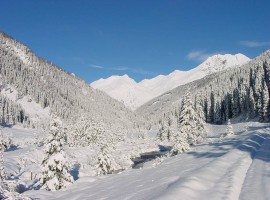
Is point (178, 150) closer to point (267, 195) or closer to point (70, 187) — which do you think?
point (70, 187)

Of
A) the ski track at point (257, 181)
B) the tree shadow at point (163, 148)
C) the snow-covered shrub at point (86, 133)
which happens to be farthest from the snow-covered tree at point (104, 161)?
the tree shadow at point (163, 148)

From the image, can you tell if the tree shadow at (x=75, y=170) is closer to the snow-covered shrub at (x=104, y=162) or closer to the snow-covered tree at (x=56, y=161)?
the snow-covered shrub at (x=104, y=162)

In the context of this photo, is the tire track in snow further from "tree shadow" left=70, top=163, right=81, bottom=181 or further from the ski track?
"tree shadow" left=70, top=163, right=81, bottom=181

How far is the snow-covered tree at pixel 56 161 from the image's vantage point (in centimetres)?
3456

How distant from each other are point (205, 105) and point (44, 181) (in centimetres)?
14768

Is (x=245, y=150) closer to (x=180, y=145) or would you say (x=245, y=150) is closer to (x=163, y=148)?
(x=180, y=145)

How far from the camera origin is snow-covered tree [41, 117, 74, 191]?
1361 inches

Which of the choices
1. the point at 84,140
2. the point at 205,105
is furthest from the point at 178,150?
the point at 205,105

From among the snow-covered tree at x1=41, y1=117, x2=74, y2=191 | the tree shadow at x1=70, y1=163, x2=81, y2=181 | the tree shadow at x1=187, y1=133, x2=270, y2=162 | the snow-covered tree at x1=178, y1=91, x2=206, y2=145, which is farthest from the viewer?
the snow-covered tree at x1=178, y1=91, x2=206, y2=145

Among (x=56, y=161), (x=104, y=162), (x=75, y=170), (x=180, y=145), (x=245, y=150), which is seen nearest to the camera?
(x=56, y=161)

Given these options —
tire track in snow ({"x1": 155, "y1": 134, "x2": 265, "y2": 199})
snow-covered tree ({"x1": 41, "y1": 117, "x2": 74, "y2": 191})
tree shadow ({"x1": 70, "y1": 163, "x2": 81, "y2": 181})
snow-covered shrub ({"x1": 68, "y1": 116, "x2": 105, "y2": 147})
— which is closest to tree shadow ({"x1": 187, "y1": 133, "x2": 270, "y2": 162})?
tire track in snow ({"x1": 155, "y1": 134, "x2": 265, "y2": 199})

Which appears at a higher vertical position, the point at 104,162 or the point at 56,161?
the point at 56,161

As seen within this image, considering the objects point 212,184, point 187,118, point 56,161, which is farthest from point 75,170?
point 212,184

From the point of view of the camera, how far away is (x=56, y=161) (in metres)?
34.9
